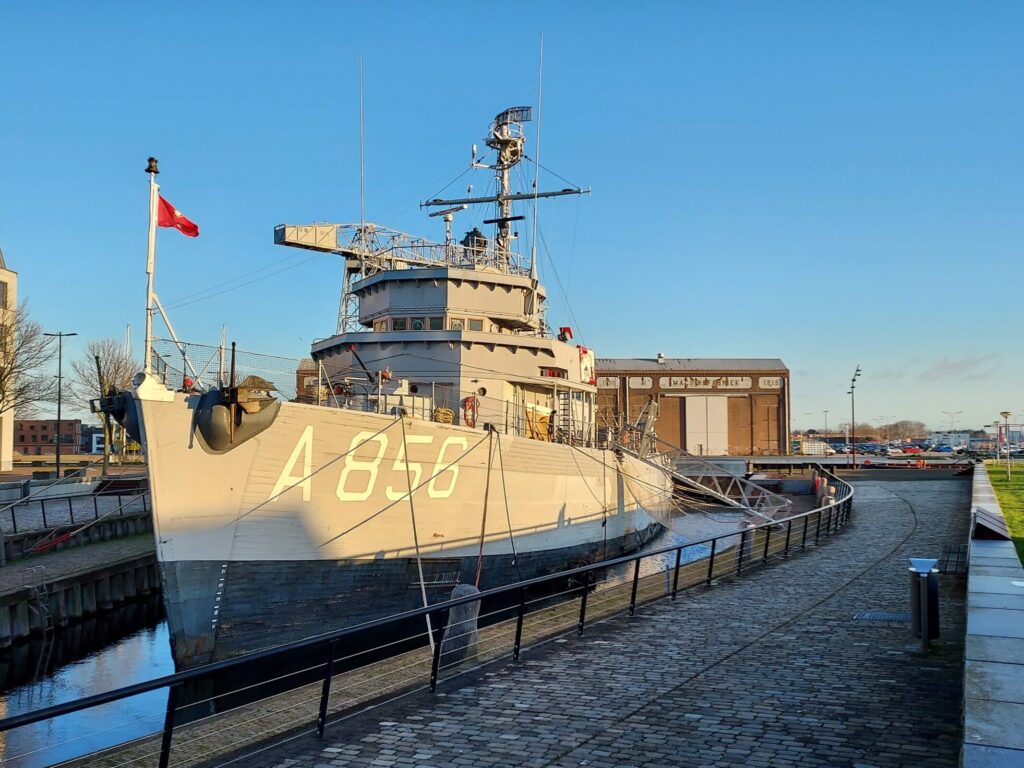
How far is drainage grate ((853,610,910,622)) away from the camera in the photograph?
1002 cm

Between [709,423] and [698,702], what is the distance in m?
64.0

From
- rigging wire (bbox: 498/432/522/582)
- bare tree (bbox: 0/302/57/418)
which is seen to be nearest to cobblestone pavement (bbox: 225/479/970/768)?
rigging wire (bbox: 498/432/522/582)

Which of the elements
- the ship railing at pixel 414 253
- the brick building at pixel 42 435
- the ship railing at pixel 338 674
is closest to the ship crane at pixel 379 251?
the ship railing at pixel 414 253

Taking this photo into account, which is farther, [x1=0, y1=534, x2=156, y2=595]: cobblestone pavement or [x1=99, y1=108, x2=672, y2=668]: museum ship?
[x1=0, y1=534, x2=156, y2=595]: cobblestone pavement

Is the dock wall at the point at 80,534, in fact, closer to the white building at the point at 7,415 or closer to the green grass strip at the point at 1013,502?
the green grass strip at the point at 1013,502

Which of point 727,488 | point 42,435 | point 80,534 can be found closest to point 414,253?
point 80,534

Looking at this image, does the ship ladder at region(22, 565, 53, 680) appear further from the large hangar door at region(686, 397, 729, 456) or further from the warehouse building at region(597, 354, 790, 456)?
the large hangar door at region(686, 397, 729, 456)

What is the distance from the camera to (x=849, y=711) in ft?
21.7

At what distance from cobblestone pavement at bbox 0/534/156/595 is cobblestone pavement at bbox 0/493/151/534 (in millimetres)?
966

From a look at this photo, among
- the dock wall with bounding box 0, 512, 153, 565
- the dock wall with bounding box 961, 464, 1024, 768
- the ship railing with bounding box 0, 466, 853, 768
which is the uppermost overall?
the dock wall with bounding box 961, 464, 1024, 768

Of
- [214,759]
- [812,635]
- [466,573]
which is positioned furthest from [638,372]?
[214,759]

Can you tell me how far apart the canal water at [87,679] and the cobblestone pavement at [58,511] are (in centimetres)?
314

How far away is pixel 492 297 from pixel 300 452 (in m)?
9.72

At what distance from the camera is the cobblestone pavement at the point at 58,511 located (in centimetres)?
2202
